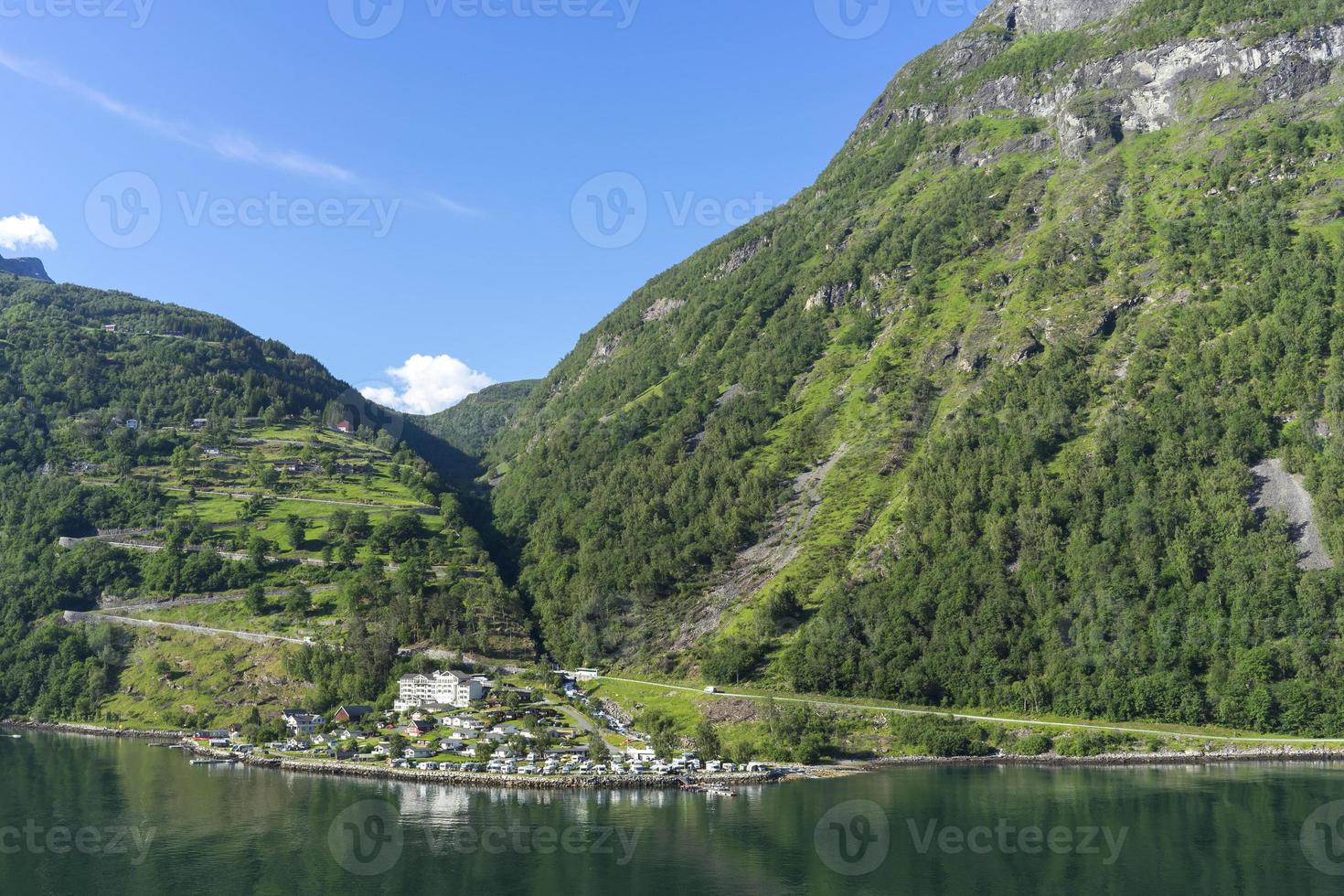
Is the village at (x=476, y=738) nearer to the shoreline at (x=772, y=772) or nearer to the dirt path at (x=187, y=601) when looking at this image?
the shoreline at (x=772, y=772)

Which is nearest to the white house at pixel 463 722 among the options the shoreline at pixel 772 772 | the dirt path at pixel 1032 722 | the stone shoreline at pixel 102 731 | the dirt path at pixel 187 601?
the shoreline at pixel 772 772

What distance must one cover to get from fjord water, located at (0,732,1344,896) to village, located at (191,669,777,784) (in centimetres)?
779

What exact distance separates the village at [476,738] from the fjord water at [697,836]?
779 centimetres

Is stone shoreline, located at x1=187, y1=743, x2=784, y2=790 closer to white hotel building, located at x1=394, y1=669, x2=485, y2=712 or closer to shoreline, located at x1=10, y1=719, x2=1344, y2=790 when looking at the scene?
shoreline, located at x1=10, y1=719, x2=1344, y2=790

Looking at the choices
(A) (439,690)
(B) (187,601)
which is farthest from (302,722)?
(B) (187,601)

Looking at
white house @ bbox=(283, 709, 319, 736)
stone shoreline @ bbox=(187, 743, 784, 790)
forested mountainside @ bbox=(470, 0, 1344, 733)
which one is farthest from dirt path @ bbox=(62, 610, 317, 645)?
stone shoreline @ bbox=(187, 743, 784, 790)

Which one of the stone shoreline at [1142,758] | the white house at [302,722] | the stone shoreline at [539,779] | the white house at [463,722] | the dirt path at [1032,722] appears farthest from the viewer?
the white house at [302,722]

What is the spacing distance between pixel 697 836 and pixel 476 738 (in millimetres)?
50710

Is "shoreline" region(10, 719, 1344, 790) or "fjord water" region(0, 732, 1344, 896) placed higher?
"fjord water" region(0, 732, 1344, 896)

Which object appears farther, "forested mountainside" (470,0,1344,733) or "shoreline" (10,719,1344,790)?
"forested mountainside" (470,0,1344,733)

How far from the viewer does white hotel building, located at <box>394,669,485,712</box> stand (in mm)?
136250

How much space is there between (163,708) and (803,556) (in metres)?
109

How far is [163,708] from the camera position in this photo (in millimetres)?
145875

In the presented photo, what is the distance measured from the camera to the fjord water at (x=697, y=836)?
67.6 m
